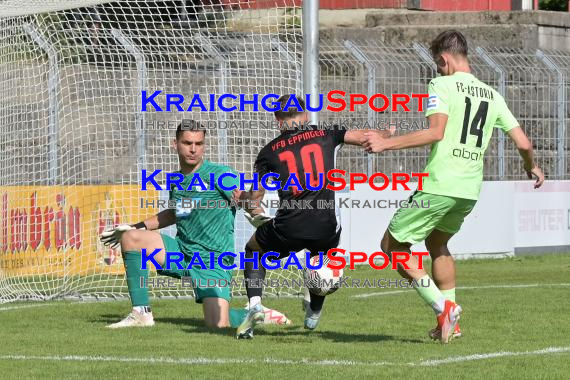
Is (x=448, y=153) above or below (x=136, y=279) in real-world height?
above

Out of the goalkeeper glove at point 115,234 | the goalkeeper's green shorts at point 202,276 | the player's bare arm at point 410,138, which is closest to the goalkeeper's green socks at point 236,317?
the goalkeeper's green shorts at point 202,276

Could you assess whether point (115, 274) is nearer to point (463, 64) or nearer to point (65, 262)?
point (65, 262)

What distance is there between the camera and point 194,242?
32.8 feet

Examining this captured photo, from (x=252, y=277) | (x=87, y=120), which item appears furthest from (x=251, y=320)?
(x=87, y=120)

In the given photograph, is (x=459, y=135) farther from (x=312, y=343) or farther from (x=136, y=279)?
(x=136, y=279)

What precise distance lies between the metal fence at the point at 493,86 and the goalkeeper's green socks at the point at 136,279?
7.24 meters

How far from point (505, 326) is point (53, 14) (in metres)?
6.32

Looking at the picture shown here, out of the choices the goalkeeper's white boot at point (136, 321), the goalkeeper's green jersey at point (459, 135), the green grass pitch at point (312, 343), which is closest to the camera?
the green grass pitch at point (312, 343)

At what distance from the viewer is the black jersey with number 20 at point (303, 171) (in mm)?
8797

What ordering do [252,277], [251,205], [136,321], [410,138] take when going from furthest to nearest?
[136,321]
[251,205]
[252,277]
[410,138]

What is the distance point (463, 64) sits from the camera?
8.70 m

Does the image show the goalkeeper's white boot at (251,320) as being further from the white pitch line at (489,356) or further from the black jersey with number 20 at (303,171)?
the white pitch line at (489,356)

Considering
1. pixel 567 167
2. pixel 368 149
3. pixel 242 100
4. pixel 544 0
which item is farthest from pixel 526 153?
pixel 544 0

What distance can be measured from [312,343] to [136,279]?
1.81 m
